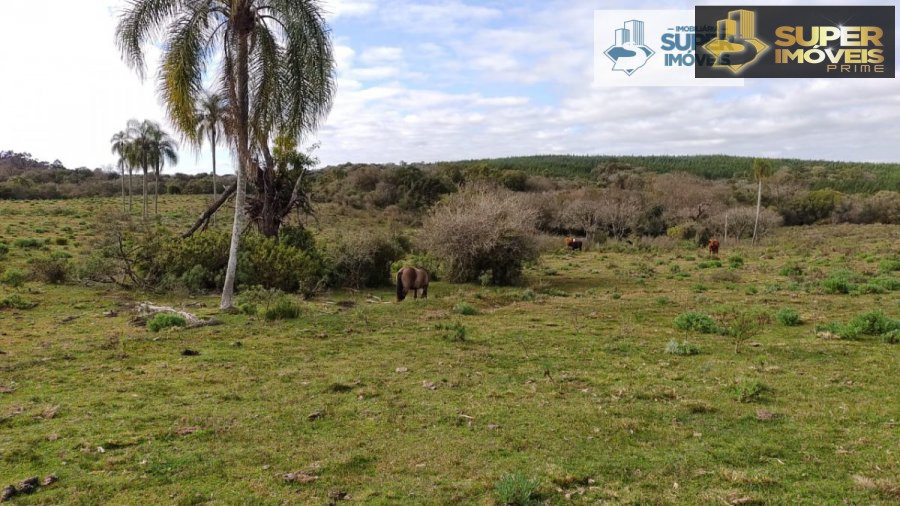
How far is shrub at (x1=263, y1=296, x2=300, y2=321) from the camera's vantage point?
39.2 ft

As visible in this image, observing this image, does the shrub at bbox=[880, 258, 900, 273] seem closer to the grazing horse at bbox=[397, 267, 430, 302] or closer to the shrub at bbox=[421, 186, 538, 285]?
the shrub at bbox=[421, 186, 538, 285]

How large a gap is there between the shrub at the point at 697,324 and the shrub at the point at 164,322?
10108 millimetres

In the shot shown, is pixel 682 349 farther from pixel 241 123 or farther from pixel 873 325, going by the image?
pixel 241 123

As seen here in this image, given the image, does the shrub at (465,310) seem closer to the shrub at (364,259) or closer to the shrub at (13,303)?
the shrub at (364,259)

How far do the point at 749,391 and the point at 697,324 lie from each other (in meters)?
4.73

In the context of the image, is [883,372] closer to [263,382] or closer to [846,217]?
[263,382]

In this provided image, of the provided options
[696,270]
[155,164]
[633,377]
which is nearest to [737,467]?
[633,377]

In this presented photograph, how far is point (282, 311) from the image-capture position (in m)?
12.1

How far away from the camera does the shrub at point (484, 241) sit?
63.4 ft

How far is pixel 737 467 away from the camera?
469 cm

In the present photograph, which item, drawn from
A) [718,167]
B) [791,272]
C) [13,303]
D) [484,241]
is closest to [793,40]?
[791,272]

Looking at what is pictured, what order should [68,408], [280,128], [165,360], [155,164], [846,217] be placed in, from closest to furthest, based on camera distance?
1. [68,408]
2. [165,360]
3. [280,128]
4. [155,164]
5. [846,217]

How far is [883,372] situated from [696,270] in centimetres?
1764

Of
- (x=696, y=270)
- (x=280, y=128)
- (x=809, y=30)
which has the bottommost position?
(x=696, y=270)
